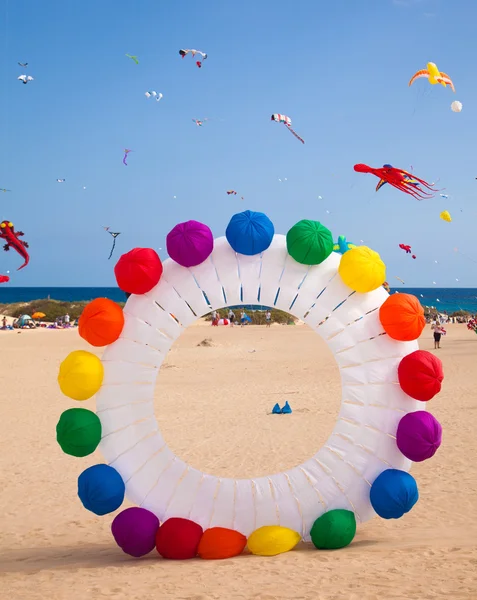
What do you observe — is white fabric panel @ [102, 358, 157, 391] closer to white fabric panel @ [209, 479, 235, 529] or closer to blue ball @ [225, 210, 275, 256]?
white fabric panel @ [209, 479, 235, 529]

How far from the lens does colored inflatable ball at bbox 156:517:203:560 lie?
501cm

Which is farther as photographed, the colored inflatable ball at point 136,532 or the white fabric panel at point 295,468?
the white fabric panel at point 295,468

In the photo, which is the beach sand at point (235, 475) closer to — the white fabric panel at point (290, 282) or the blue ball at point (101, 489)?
the blue ball at point (101, 489)

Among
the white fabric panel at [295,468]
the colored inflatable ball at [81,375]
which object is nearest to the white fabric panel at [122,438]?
the white fabric panel at [295,468]

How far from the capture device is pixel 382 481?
5121mm

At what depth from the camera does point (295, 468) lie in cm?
538

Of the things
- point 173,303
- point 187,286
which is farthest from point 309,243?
point 173,303

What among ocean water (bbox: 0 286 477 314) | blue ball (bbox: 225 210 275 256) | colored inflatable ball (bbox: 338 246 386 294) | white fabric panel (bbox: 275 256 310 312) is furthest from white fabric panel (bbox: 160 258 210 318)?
ocean water (bbox: 0 286 477 314)

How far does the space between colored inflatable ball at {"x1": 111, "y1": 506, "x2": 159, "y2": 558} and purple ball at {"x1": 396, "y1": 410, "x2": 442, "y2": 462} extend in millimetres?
2015

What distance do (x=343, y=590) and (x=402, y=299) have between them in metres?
2.31

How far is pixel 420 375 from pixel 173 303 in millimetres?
2028

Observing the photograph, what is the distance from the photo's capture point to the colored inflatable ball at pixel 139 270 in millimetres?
5371

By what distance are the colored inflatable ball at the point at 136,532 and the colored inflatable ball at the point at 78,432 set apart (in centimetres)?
60

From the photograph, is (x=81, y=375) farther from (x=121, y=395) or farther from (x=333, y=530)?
(x=333, y=530)
